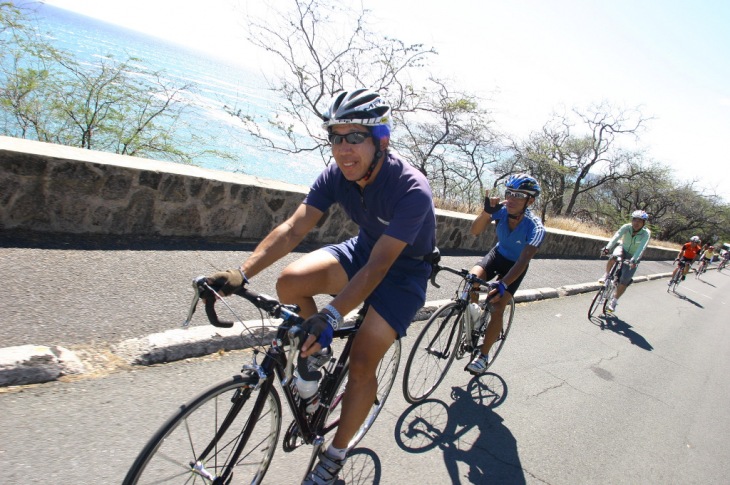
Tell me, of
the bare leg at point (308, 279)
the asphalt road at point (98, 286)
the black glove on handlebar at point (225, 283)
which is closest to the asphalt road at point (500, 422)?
the asphalt road at point (98, 286)

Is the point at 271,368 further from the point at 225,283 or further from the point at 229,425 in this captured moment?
the point at 225,283

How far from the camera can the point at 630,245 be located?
29.5ft

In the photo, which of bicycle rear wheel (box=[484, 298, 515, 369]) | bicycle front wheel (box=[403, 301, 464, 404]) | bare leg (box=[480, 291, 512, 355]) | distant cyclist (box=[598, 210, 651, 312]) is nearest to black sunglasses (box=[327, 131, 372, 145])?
bicycle front wheel (box=[403, 301, 464, 404])

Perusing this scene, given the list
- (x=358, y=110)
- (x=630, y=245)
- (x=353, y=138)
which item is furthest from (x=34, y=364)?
(x=630, y=245)

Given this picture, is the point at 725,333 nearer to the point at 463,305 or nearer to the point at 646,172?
the point at 463,305

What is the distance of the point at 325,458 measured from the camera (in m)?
2.57

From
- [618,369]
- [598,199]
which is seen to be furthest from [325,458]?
[598,199]

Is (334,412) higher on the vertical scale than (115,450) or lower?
higher

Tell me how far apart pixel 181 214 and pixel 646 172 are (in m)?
39.0

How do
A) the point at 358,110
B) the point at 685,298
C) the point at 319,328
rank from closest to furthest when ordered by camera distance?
the point at 319,328, the point at 358,110, the point at 685,298

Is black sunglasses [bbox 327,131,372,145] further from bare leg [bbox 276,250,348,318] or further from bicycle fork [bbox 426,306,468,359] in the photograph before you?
bicycle fork [bbox 426,306,468,359]

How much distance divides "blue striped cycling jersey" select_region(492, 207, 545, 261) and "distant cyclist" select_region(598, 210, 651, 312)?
16.0ft

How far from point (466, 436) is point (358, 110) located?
276 cm

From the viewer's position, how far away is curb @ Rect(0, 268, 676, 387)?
9.01ft
